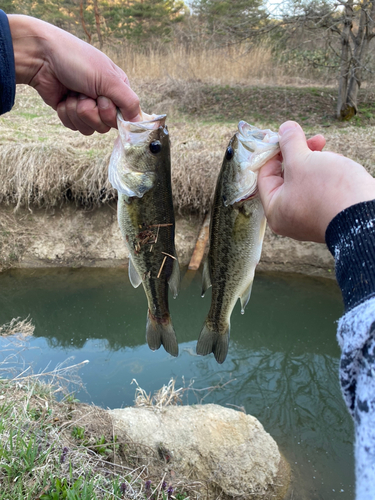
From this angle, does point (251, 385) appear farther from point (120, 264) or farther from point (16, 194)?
point (16, 194)

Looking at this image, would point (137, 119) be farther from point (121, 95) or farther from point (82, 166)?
point (82, 166)

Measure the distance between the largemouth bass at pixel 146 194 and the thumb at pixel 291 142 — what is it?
64 centimetres

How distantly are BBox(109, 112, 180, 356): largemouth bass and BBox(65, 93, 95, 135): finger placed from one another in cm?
34

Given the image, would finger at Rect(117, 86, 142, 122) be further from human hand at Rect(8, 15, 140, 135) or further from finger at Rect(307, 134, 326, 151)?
finger at Rect(307, 134, 326, 151)

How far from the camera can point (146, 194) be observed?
1.99m

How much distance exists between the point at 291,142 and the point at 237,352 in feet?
14.2

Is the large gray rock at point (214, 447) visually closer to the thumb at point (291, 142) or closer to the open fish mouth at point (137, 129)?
the open fish mouth at point (137, 129)

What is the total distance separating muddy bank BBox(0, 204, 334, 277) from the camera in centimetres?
746

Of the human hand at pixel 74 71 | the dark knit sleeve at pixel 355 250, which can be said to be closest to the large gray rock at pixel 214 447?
the human hand at pixel 74 71

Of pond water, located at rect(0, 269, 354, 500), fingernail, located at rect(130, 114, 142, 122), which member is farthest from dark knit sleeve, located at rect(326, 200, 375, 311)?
pond water, located at rect(0, 269, 354, 500)

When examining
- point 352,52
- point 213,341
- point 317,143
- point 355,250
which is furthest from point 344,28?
point 355,250

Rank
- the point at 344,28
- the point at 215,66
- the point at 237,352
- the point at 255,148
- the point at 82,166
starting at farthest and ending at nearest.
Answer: the point at 215,66 < the point at 344,28 < the point at 82,166 < the point at 237,352 < the point at 255,148

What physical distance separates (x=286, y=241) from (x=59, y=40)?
5981 mm

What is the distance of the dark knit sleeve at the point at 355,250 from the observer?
91cm
